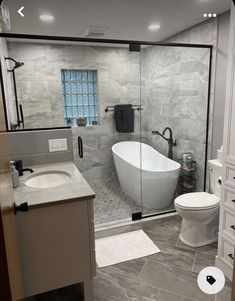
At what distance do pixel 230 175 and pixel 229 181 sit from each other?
52mm

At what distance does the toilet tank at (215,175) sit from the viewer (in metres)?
2.43

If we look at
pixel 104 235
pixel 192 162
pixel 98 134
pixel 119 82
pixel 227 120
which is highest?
pixel 119 82

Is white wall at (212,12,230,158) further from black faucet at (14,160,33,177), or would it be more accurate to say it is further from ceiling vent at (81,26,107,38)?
black faucet at (14,160,33,177)

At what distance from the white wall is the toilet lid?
70 centimetres

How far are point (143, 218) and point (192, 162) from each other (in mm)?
1033

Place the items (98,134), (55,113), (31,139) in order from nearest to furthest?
(31,139), (55,113), (98,134)

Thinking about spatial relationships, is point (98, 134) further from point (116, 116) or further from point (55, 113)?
point (55, 113)

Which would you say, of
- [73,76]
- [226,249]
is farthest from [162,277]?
[73,76]

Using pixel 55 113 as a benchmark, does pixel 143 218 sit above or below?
below

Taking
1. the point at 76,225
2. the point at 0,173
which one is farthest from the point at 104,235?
the point at 0,173

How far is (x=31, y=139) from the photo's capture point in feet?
7.23

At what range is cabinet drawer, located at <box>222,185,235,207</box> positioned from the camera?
1905 millimetres

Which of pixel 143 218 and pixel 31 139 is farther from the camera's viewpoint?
pixel 143 218

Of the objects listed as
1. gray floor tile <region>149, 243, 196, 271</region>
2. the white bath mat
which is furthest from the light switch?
gray floor tile <region>149, 243, 196, 271</region>
